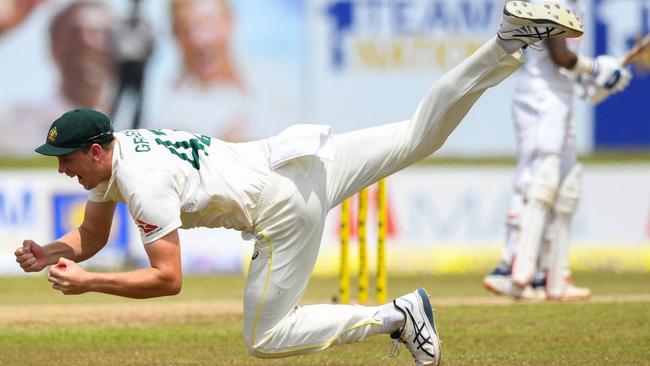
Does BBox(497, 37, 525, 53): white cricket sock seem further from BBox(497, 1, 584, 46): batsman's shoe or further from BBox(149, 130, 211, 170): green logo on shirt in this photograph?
BBox(149, 130, 211, 170): green logo on shirt

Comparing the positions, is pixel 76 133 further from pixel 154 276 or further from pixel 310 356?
pixel 310 356

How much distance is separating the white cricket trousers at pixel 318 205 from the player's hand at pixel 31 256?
40.2 inches

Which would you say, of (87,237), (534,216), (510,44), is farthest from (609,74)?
(87,237)

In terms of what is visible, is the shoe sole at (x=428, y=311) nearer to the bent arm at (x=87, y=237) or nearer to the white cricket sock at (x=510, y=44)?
the white cricket sock at (x=510, y=44)

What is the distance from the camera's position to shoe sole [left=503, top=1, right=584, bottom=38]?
691cm

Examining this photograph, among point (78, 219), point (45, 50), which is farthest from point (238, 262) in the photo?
point (45, 50)

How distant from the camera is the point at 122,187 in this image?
6.40m

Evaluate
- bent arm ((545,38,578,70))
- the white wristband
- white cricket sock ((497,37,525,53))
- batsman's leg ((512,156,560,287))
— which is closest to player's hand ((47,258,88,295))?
white cricket sock ((497,37,525,53))

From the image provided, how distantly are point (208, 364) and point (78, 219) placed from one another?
8.97 m

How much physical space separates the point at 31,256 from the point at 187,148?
980 mm

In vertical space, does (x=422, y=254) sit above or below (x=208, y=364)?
below

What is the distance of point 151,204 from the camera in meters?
6.30

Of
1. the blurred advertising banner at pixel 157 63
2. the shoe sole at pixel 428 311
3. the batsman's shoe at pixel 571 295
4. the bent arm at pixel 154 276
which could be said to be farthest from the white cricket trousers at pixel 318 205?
the blurred advertising banner at pixel 157 63

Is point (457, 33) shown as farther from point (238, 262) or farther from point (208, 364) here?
point (208, 364)
